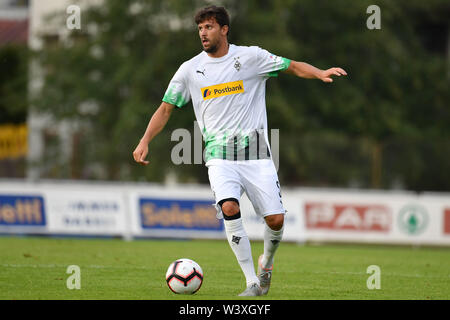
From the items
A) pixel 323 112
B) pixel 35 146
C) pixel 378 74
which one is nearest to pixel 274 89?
pixel 323 112

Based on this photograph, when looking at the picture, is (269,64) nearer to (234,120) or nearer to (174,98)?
(234,120)

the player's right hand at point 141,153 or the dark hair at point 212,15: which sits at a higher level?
the dark hair at point 212,15

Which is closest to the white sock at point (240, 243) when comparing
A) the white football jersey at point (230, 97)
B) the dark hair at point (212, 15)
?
the white football jersey at point (230, 97)

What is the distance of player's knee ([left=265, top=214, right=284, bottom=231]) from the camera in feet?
27.5

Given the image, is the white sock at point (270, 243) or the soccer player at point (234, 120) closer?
the soccer player at point (234, 120)

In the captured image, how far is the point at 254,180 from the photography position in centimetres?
836

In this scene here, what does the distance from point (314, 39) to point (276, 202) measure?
2098 cm

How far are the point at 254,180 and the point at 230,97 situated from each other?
869 millimetres

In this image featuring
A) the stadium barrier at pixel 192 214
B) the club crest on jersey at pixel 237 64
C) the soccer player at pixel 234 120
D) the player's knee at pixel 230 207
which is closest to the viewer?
the player's knee at pixel 230 207

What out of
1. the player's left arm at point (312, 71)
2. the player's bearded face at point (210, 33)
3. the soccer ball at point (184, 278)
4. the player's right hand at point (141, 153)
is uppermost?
the player's bearded face at point (210, 33)

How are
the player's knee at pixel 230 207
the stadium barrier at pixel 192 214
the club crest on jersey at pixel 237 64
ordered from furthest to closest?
the stadium barrier at pixel 192 214 < the club crest on jersey at pixel 237 64 < the player's knee at pixel 230 207

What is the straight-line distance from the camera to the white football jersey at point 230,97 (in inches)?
332

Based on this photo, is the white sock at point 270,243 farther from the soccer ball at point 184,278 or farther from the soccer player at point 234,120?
the soccer ball at point 184,278

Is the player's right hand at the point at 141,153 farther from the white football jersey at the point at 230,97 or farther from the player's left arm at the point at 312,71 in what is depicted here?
the player's left arm at the point at 312,71
